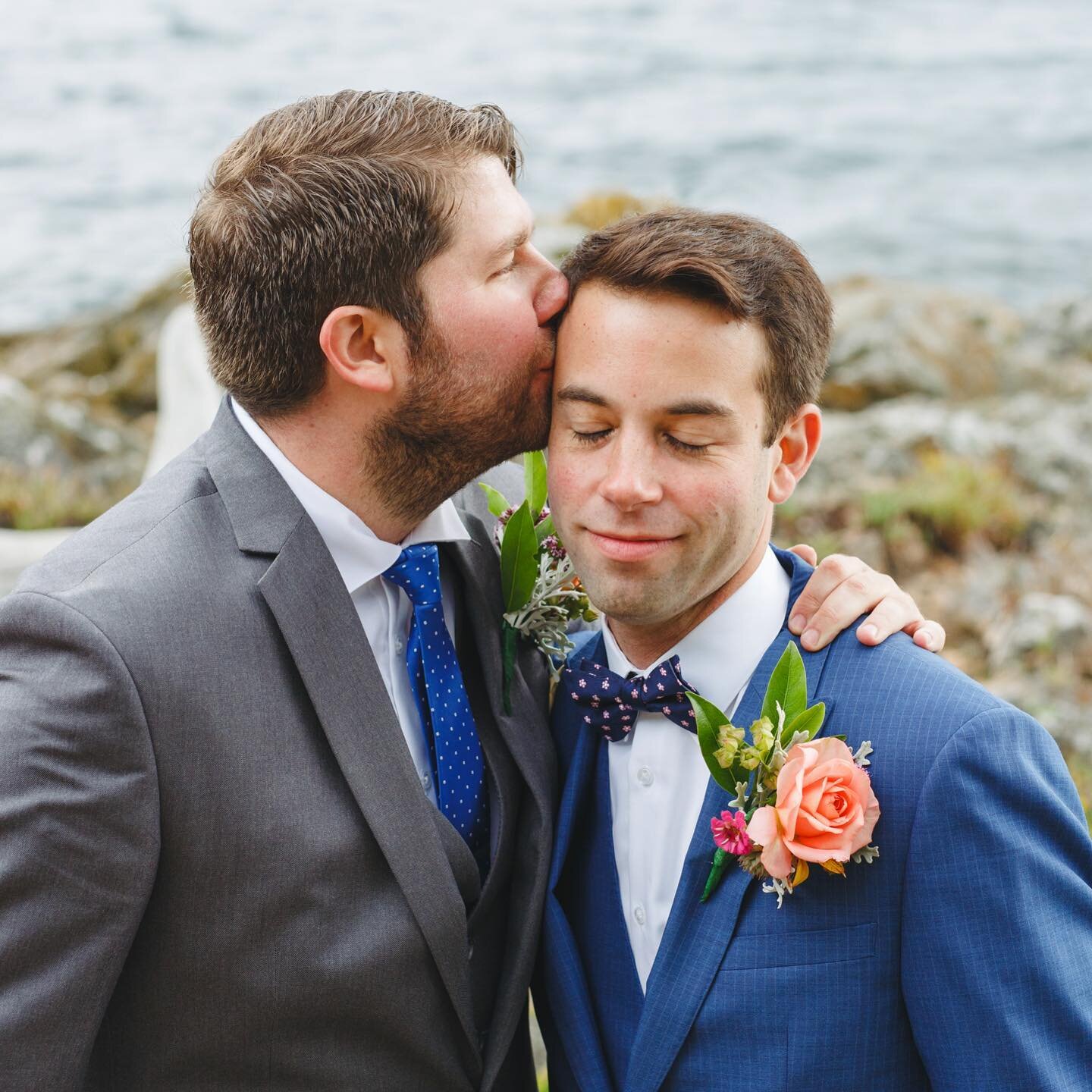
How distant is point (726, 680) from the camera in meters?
2.51

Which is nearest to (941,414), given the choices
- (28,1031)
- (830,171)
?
(28,1031)

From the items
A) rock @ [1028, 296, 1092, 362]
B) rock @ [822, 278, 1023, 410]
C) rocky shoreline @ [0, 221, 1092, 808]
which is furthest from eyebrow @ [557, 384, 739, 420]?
rock @ [1028, 296, 1092, 362]

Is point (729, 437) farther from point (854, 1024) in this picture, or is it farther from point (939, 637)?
point (854, 1024)

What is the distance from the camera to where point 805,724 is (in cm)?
226

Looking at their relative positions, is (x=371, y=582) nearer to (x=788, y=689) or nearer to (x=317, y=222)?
(x=317, y=222)

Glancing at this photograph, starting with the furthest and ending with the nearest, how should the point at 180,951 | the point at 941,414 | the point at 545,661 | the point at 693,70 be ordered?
the point at 693,70
the point at 941,414
the point at 545,661
the point at 180,951

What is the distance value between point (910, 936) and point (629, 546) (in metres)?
0.81

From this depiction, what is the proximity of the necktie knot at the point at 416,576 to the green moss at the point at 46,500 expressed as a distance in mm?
6210

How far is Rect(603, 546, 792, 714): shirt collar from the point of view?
8.23 feet

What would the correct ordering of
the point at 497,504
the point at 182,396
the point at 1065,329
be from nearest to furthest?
the point at 497,504, the point at 182,396, the point at 1065,329

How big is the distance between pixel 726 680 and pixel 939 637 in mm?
407

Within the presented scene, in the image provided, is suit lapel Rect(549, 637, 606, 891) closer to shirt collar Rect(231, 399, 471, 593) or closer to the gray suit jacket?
the gray suit jacket

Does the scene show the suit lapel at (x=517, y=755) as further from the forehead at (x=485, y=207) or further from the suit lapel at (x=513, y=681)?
the forehead at (x=485, y=207)

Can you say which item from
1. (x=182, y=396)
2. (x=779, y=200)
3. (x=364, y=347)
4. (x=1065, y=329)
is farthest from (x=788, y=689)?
(x=779, y=200)
